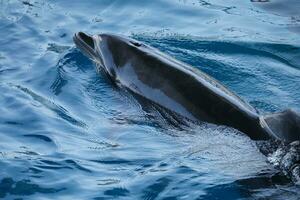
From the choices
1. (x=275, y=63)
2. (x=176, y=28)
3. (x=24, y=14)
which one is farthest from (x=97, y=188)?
(x=24, y=14)

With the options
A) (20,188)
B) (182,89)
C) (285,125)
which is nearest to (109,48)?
(182,89)

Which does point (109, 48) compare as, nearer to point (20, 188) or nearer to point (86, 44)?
point (86, 44)

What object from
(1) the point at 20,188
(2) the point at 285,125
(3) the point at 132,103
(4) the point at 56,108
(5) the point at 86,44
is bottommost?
(1) the point at 20,188

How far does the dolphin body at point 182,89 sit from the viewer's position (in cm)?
654

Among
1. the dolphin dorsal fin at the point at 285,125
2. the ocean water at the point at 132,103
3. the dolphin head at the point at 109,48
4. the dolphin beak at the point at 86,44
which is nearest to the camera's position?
the dolphin dorsal fin at the point at 285,125

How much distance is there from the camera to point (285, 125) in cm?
639

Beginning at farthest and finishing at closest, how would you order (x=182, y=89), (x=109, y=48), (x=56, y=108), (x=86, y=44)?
(x=86, y=44), (x=109, y=48), (x=56, y=108), (x=182, y=89)

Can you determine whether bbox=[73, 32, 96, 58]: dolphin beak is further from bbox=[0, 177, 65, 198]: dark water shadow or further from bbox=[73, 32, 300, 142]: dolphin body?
bbox=[0, 177, 65, 198]: dark water shadow

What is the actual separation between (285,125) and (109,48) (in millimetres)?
3239

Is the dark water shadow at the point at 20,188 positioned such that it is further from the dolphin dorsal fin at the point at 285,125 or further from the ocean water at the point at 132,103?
the dolphin dorsal fin at the point at 285,125

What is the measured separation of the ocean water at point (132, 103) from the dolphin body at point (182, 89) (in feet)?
0.45

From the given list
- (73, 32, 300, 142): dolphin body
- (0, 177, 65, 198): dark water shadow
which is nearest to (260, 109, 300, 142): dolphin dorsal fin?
(73, 32, 300, 142): dolphin body

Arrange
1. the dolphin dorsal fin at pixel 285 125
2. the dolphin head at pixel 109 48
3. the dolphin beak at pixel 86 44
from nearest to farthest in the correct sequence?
the dolphin dorsal fin at pixel 285 125 < the dolphin head at pixel 109 48 < the dolphin beak at pixel 86 44

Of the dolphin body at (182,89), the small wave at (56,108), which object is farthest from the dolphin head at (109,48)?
the small wave at (56,108)
